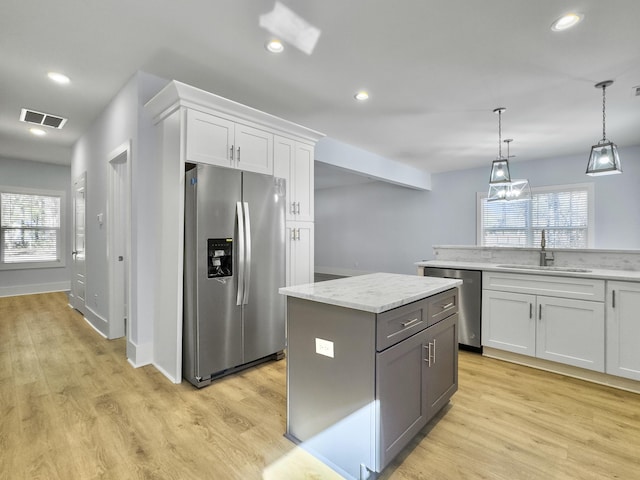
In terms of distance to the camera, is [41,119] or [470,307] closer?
[470,307]

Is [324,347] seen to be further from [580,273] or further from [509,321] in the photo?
[580,273]

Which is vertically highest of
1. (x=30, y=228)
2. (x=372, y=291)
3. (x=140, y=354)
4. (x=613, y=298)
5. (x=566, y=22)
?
(x=566, y=22)

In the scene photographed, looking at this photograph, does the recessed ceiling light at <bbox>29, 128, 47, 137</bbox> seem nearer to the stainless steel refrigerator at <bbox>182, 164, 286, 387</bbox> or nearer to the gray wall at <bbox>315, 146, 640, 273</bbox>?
the stainless steel refrigerator at <bbox>182, 164, 286, 387</bbox>

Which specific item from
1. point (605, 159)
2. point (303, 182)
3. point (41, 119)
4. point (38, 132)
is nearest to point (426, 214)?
point (605, 159)

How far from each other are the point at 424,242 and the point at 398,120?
13.7ft

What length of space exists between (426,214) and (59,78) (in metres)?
6.83

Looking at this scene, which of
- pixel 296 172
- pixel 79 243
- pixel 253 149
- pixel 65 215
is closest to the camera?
pixel 253 149

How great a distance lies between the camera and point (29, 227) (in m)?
6.30

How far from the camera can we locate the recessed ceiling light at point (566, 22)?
6.88 feet

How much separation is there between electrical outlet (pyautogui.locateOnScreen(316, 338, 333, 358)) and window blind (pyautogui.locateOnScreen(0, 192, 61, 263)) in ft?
23.9

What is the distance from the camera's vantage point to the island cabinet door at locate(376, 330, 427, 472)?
1548 mm

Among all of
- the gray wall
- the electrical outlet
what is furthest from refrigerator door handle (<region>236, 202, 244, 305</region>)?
the gray wall

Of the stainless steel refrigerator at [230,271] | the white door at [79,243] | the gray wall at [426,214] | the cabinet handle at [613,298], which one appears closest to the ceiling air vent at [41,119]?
the white door at [79,243]

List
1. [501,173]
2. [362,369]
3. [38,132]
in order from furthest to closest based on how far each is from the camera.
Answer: [38,132] → [501,173] → [362,369]
